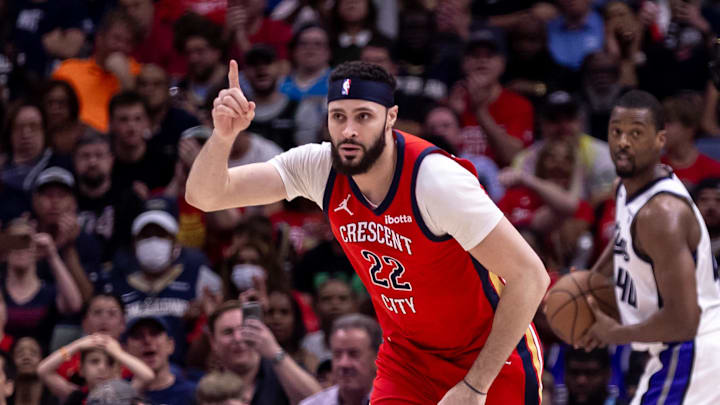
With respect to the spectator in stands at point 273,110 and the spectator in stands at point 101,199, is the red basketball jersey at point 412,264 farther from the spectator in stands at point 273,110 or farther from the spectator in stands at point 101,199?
the spectator in stands at point 273,110

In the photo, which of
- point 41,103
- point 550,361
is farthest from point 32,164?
point 550,361

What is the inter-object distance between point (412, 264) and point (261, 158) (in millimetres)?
4770

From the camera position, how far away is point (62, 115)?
32.3 feet

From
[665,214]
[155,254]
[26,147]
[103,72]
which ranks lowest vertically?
[155,254]

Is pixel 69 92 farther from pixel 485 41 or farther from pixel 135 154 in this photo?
pixel 485 41

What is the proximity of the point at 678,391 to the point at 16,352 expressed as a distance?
4.71 meters

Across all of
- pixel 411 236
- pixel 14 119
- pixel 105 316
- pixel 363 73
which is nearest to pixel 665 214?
pixel 411 236

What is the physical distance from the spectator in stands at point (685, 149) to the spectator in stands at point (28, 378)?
5100 millimetres

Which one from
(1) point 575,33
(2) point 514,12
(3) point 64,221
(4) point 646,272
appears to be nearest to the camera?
(4) point 646,272

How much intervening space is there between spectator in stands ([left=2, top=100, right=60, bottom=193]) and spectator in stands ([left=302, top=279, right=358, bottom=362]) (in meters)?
2.83

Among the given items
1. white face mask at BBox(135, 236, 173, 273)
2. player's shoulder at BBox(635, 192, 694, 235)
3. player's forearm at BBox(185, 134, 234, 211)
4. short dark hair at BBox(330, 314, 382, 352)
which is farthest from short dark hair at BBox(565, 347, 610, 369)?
player's forearm at BBox(185, 134, 234, 211)

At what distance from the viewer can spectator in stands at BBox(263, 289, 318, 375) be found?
7898 mm

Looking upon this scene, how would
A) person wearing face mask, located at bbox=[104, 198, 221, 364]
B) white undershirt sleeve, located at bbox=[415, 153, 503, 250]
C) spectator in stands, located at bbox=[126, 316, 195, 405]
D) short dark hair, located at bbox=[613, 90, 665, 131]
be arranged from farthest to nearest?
1. person wearing face mask, located at bbox=[104, 198, 221, 364]
2. spectator in stands, located at bbox=[126, 316, 195, 405]
3. short dark hair, located at bbox=[613, 90, 665, 131]
4. white undershirt sleeve, located at bbox=[415, 153, 503, 250]

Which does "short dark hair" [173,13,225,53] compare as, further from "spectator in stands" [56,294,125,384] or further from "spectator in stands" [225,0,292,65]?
"spectator in stands" [56,294,125,384]
